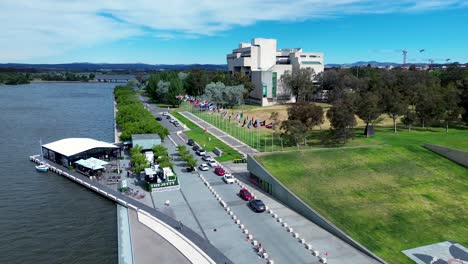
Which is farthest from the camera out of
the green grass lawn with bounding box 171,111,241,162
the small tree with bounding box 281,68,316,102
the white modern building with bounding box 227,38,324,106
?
the white modern building with bounding box 227,38,324,106

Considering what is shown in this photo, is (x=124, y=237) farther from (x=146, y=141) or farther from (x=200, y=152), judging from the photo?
(x=200, y=152)

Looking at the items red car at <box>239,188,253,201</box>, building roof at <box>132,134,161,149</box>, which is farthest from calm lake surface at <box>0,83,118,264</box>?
red car at <box>239,188,253,201</box>

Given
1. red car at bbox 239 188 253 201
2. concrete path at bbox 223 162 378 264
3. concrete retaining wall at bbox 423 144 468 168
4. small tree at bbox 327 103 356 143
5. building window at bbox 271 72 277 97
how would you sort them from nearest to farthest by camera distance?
1. concrete path at bbox 223 162 378 264
2. red car at bbox 239 188 253 201
3. concrete retaining wall at bbox 423 144 468 168
4. small tree at bbox 327 103 356 143
5. building window at bbox 271 72 277 97

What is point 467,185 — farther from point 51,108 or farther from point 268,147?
point 51,108

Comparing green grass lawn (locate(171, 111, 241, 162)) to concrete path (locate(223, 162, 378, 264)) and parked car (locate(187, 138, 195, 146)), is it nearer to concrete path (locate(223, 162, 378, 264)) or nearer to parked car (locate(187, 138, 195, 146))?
parked car (locate(187, 138, 195, 146))

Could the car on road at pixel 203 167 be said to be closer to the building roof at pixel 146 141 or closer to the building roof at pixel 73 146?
the building roof at pixel 146 141

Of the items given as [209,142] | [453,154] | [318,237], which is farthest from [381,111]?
[318,237]
